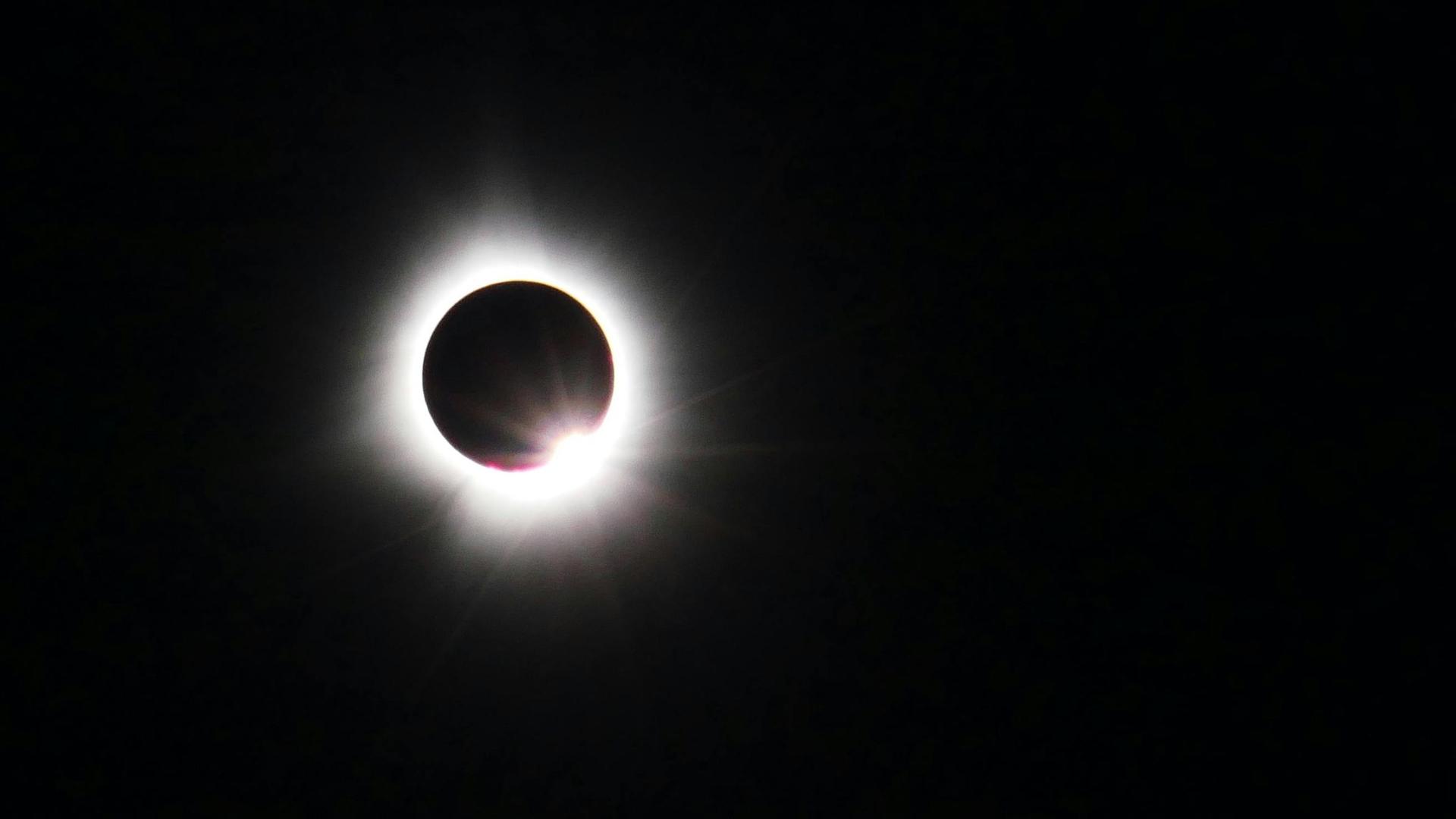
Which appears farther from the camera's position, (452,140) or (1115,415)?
(1115,415)

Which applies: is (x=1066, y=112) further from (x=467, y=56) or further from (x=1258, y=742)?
(x=1258, y=742)

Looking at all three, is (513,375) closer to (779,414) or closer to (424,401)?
(424,401)

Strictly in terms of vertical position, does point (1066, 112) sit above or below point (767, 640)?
above

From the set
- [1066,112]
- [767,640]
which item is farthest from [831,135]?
[767,640]

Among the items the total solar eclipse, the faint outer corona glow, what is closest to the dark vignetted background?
the faint outer corona glow

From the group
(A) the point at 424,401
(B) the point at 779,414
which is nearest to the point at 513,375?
(A) the point at 424,401
